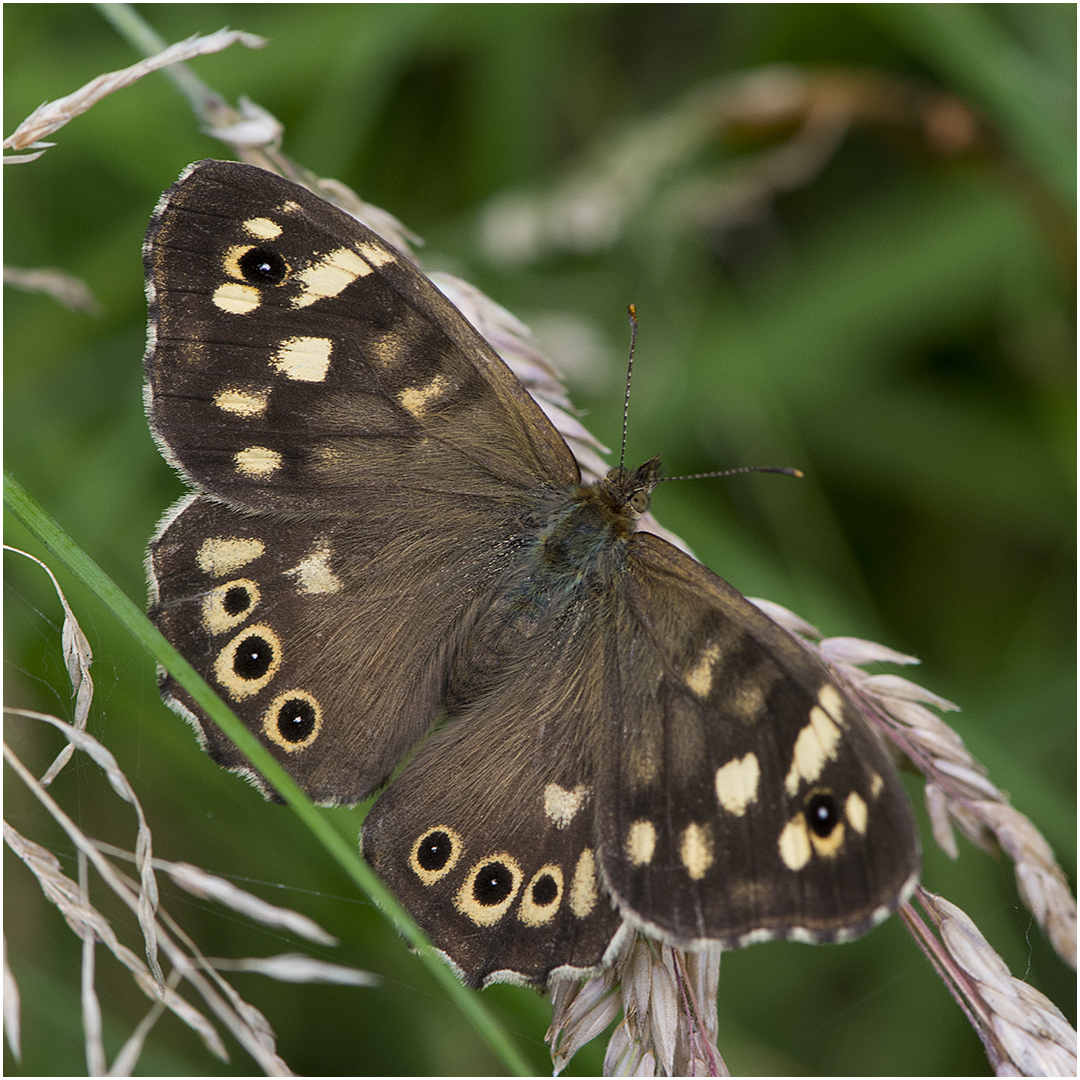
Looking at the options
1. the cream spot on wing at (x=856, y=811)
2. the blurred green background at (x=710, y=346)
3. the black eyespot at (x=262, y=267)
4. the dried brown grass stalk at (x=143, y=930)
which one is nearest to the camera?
the dried brown grass stalk at (x=143, y=930)

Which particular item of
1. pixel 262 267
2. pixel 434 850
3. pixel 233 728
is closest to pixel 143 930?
pixel 233 728

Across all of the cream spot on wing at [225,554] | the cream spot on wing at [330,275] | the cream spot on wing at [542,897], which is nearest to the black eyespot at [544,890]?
the cream spot on wing at [542,897]

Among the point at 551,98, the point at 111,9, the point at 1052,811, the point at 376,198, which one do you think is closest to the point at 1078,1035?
the point at 1052,811

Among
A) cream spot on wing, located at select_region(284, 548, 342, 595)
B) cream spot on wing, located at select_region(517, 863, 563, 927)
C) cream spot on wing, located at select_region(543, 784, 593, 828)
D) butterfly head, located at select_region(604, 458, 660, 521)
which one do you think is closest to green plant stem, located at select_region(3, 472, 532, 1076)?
cream spot on wing, located at select_region(517, 863, 563, 927)

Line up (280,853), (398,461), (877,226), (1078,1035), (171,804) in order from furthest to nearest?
(877,226) → (171,804) → (280,853) → (398,461) → (1078,1035)

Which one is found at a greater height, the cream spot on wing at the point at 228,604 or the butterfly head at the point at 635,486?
the butterfly head at the point at 635,486

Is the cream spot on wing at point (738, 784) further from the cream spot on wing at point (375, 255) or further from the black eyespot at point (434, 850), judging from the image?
the cream spot on wing at point (375, 255)

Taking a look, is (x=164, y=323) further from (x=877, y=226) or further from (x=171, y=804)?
(x=877, y=226)

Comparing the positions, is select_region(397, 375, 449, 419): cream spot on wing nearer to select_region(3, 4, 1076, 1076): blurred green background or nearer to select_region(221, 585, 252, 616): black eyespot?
select_region(221, 585, 252, 616): black eyespot
